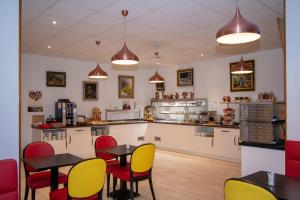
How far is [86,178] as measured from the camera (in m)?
2.59

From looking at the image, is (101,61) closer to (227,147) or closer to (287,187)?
(227,147)

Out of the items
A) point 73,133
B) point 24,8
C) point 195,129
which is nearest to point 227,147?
point 195,129

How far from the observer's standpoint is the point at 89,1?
3.15 meters

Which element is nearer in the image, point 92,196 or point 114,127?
point 92,196

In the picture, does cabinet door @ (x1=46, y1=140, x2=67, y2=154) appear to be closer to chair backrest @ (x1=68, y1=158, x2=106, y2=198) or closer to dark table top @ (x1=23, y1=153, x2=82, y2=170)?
dark table top @ (x1=23, y1=153, x2=82, y2=170)

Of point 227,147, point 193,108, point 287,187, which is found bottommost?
point 227,147

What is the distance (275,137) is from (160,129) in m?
4.38

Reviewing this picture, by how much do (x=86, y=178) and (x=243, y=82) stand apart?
5202 millimetres

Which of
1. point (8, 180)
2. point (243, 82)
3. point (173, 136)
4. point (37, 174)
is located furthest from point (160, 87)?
point (8, 180)

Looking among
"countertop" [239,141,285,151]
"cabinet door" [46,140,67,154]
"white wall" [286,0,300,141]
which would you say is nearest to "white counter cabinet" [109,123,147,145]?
"cabinet door" [46,140,67,154]

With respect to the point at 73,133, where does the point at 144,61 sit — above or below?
above

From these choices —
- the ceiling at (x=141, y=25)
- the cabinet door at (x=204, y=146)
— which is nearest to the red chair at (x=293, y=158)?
the ceiling at (x=141, y=25)

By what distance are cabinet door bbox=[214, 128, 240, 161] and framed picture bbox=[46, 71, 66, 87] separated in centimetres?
451

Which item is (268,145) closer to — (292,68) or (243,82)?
(292,68)
